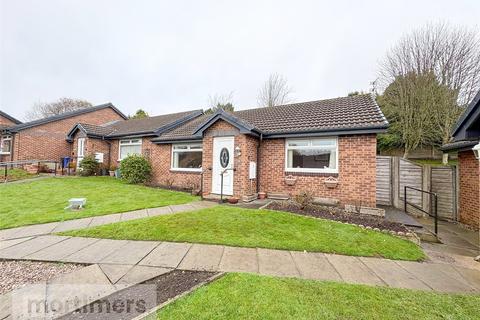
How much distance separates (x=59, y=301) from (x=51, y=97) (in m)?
46.3

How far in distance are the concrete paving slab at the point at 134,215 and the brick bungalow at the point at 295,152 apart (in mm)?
3150

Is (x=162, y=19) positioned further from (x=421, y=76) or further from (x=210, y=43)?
(x=421, y=76)

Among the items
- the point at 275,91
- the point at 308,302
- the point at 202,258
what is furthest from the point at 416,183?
the point at 275,91

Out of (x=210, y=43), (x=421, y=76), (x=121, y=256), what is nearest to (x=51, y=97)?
(x=210, y=43)

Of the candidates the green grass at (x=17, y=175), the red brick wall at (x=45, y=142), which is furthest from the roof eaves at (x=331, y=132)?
the red brick wall at (x=45, y=142)

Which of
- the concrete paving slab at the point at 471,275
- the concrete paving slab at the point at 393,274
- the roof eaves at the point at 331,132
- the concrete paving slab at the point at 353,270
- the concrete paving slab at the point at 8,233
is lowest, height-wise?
the concrete paving slab at the point at 471,275

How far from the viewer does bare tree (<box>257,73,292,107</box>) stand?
23.9 m

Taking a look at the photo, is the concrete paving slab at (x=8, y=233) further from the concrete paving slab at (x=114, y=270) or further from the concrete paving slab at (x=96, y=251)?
the concrete paving slab at (x=114, y=270)

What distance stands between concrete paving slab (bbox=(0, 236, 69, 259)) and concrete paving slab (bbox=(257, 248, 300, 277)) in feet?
14.6

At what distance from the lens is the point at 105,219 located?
588 cm

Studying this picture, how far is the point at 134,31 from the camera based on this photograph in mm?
13336

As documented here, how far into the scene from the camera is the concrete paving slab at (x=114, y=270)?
305 centimetres

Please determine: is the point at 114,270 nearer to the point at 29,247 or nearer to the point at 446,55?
the point at 29,247

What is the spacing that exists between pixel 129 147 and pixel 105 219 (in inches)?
403
